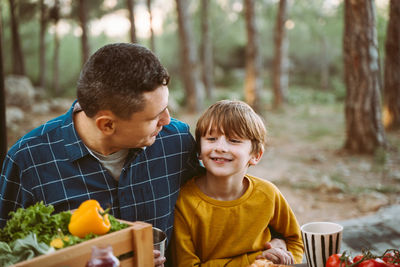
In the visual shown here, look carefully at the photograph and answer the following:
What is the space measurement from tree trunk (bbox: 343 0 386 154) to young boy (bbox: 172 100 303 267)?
5.49m

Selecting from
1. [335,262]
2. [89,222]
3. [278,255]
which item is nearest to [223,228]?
[278,255]

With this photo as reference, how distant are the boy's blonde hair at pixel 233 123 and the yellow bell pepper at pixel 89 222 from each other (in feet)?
3.23

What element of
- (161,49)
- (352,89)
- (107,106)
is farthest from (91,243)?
(161,49)

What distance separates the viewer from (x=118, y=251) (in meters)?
1.38

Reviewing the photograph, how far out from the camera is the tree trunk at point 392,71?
334 inches

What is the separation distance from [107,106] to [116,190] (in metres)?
0.50

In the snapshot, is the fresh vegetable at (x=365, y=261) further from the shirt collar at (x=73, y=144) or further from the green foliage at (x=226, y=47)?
the green foliage at (x=226, y=47)

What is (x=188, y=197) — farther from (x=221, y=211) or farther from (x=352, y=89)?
(x=352, y=89)

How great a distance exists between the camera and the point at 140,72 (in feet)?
6.40

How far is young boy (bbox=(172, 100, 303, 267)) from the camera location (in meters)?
2.25

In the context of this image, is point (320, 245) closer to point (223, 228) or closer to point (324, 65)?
point (223, 228)

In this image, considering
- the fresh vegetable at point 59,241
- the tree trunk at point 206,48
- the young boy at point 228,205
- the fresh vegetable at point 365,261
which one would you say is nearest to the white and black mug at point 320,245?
the fresh vegetable at point 365,261

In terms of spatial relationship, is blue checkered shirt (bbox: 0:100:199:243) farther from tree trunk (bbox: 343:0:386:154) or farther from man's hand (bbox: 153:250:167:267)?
tree trunk (bbox: 343:0:386:154)

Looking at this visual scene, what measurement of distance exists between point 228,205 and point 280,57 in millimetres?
12924
